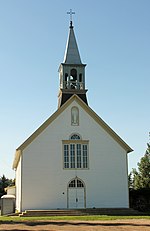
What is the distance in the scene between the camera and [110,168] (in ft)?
103

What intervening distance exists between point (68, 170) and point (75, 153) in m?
1.50

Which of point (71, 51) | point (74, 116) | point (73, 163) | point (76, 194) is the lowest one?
point (76, 194)

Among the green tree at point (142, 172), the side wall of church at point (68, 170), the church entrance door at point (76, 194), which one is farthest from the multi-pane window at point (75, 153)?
the green tree at point (142, 172)

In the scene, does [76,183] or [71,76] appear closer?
[76,183]

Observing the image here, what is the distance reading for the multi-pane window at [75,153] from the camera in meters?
30.8

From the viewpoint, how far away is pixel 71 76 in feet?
114

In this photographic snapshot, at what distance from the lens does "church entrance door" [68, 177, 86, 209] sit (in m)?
30.2

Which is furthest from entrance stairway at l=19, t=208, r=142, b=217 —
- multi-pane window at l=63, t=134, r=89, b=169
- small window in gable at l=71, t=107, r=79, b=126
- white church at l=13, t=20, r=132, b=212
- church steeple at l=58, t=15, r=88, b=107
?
church steeple at l=58, t=15, r=88, b=107

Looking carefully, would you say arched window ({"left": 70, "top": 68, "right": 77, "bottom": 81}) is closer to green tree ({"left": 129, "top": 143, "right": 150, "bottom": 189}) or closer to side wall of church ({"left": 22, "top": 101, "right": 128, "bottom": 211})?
side wall of church ({"left": 22, "top": 101, "right": 128, "bottom": 211})

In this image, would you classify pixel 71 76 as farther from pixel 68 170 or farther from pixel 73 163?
pixel 68 170

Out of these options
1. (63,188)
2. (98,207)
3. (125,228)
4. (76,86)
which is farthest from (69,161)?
(125,228)

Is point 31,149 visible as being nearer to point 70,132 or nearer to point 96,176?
point 70,132

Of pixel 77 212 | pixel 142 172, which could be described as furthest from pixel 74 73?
pixel 142 172

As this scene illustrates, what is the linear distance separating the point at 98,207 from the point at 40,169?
5.44 meters
